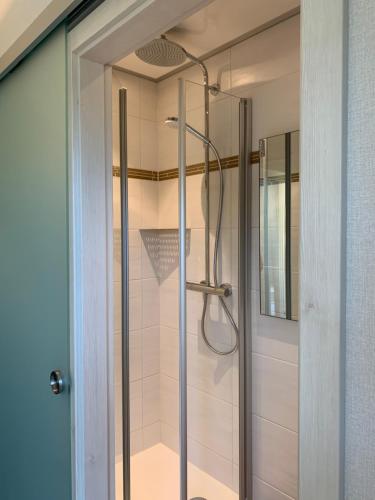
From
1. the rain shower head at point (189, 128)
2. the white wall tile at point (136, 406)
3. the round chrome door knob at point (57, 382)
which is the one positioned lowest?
the white wall tile at point (136, 406)

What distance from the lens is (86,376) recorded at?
3.51 ft

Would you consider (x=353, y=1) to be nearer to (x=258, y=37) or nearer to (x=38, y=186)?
(x=38, y=186)

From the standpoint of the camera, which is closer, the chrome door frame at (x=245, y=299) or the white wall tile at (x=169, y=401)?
the chrome door frame at (x=245, y=299)

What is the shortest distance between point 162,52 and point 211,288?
3.87ft

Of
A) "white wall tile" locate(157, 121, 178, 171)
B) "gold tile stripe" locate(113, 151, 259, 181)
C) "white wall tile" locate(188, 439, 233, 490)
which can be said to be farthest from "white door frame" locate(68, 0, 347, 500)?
"white wall tile" locate(157, 121, 178, 171)

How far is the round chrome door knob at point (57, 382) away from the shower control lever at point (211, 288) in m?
0.87

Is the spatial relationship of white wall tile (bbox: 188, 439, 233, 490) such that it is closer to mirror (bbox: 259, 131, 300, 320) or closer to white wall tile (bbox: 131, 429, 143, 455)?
white wall tile (bbox: 131, 429, 143, 455)

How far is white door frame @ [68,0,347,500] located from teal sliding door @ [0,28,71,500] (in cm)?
7

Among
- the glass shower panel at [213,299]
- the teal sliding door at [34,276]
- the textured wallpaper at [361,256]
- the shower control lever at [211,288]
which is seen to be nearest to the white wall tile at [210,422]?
the glass shower panel at [213,299]

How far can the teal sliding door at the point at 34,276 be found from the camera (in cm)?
112

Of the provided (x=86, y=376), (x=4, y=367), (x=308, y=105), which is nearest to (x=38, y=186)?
(x=86, y=376)

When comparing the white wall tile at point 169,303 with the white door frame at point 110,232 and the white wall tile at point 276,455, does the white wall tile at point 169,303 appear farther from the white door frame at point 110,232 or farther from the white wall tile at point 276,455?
the white door frame at point 110,232

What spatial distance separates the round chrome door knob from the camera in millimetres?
1116

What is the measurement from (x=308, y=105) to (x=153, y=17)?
542mm
